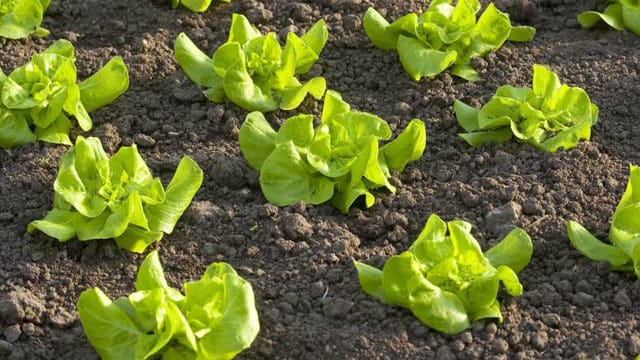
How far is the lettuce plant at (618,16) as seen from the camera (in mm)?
4688

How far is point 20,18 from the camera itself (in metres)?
4.62

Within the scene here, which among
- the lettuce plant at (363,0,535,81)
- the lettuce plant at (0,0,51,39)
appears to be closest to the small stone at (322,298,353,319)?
the lettuce plant at (363,0,535,81)

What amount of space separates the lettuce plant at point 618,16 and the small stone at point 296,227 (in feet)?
5.67

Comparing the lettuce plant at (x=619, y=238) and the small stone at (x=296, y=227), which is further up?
the lettuce plant at (x=619, y=238)

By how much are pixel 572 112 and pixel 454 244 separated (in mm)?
945

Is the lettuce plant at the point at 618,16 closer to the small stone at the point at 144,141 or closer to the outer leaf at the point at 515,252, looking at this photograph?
the outer leaf at the point at 515,252

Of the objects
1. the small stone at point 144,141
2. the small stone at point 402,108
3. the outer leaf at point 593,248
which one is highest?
the outer leaf at point 593,248

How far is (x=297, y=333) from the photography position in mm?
3436

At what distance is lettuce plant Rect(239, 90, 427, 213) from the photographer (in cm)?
385

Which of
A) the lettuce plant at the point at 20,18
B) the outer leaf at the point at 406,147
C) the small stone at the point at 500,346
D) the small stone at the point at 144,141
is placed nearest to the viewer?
the small stone at the point at 500,346

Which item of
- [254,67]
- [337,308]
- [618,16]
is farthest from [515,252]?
[618,16]

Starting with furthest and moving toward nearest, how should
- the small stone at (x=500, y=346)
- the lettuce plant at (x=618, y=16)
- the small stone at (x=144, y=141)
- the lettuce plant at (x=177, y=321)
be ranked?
the lettuce plant at (x=618, y=16)
the small stone at (x=144, y=141)
the small stone at (x=500, y=346)
the lettuce plant at (x=177, y=321)

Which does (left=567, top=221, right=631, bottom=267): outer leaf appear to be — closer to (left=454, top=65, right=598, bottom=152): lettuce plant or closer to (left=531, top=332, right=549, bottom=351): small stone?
A: (left=531, top=332, right=549, bottom=351): small stone

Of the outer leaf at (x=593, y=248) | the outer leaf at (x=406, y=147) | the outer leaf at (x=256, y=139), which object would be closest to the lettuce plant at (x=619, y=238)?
the outer leaf at (x=593, y=248)
